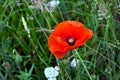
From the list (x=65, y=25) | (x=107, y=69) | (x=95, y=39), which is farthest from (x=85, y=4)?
(x=65, y=25)

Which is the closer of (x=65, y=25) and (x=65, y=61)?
(x=65, y=25)

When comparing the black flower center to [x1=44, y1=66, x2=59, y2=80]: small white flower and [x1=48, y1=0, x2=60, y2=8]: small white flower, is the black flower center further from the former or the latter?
[x1=48, y1=0, x2=60, y2=8]: small white flower

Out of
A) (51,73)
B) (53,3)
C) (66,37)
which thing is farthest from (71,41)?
(53,3)

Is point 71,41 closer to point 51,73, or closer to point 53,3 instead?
point 51,73

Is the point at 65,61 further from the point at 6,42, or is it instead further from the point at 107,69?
the point at 6,42

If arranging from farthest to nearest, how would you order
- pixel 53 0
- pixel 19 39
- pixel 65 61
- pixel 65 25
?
pixel 53 0
pixel 19 39
pixel 65 61
pixel 65 25

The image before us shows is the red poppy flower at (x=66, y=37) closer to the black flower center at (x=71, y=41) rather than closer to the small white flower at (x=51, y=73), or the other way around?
the black flower center at (x=71, y=41)
